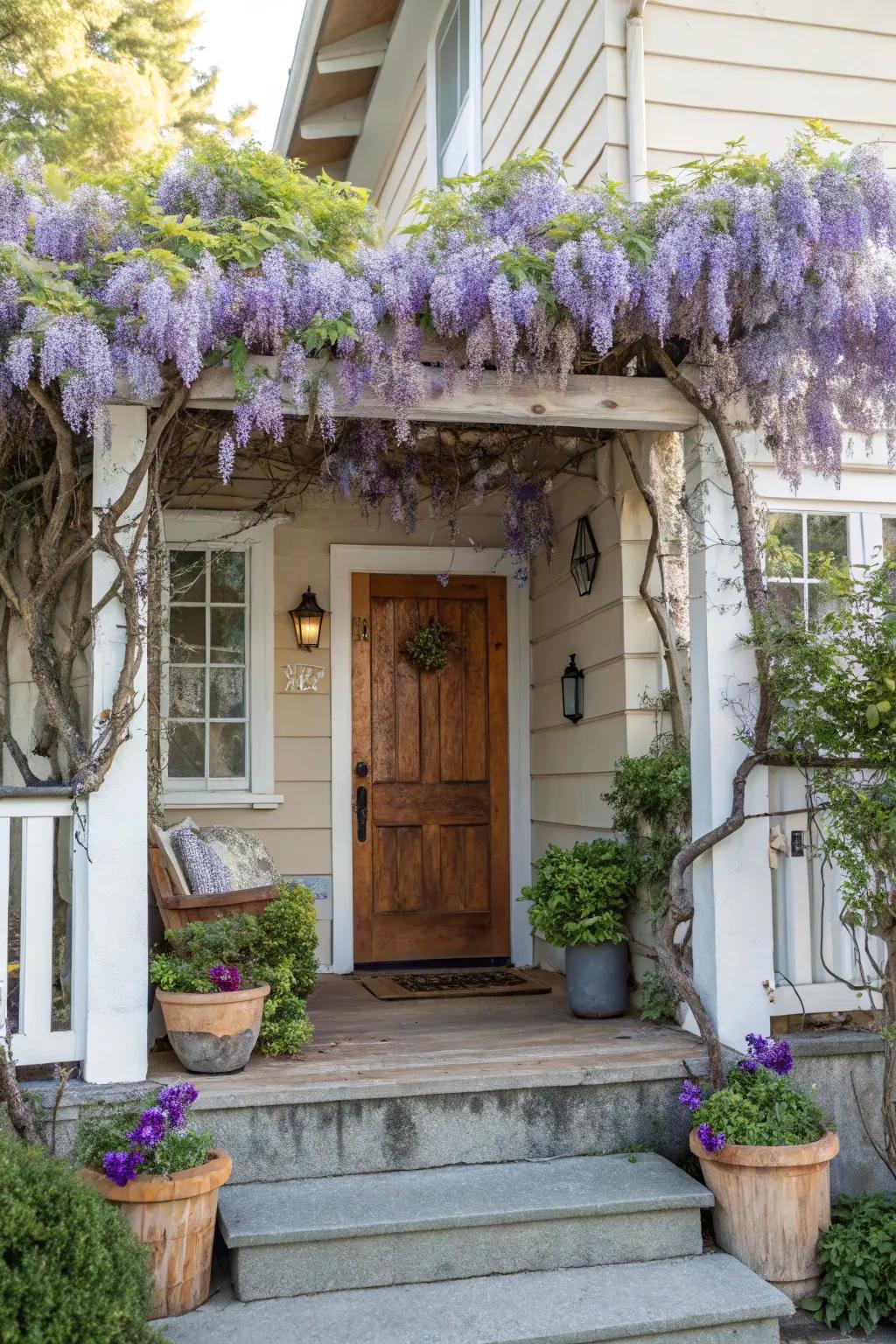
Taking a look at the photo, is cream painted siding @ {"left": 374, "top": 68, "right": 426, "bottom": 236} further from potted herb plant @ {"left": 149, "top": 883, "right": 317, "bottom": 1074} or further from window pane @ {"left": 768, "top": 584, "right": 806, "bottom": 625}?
potted herb plant @ {"left": 149, "top": 883, "right": 317, "bottom": 1074}

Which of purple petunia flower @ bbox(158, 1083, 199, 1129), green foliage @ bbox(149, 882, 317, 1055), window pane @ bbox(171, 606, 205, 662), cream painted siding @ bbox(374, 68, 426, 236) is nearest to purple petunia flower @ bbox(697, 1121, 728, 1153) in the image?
green foliage @ bbox(149, 882, 317, 1055)

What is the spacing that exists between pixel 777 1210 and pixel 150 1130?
5.66ft

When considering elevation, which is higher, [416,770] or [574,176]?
[574,176]

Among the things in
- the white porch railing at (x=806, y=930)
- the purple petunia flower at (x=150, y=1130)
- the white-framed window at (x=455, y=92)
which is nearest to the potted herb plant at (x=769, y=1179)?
the white porch railing at (x=806, y=930)

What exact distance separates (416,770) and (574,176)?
113 inches

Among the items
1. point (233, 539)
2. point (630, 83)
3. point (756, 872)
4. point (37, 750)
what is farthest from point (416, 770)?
point (630, 83)

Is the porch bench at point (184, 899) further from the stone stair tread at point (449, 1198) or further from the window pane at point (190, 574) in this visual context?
the window pane at point (190, 574)

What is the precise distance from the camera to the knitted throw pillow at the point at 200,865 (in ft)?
14.0

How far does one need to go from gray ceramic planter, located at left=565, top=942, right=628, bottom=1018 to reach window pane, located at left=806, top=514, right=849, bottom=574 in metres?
1.71

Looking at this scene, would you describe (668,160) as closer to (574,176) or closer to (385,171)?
(574,176)

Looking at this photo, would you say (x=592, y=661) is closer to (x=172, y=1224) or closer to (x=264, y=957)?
(x=264, y=957)

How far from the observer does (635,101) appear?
4.57 meters

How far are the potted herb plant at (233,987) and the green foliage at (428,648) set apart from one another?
202cm

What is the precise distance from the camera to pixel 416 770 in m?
6.05
